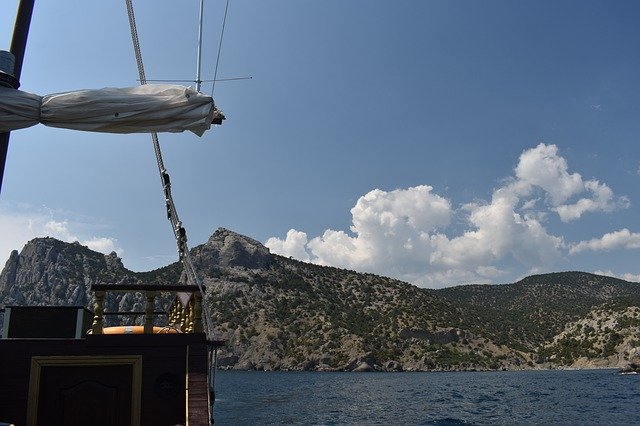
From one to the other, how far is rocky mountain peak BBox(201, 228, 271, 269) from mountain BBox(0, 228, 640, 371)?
5.31 meters

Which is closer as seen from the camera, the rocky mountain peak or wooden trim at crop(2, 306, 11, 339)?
wooden trim at crop(2, 306, 11, 339)

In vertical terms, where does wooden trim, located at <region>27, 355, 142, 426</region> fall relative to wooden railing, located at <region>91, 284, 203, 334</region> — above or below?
below

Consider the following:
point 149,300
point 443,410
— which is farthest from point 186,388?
point 443,410

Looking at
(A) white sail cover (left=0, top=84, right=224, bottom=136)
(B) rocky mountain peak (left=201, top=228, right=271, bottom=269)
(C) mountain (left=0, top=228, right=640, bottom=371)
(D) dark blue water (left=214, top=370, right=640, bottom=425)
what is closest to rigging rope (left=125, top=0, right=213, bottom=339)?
(A) white sail cover (left=0, top=84, right=224, bottom=136)

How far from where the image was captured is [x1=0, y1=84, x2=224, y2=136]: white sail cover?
654cm

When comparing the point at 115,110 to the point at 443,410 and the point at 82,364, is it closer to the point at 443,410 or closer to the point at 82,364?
the point at 82,364

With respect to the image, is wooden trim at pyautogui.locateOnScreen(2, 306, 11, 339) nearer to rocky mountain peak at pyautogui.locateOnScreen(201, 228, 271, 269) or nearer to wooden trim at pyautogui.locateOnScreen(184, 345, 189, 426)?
wooden trim at pyautogui.locateOnScreen(184, 345, 189, 426)

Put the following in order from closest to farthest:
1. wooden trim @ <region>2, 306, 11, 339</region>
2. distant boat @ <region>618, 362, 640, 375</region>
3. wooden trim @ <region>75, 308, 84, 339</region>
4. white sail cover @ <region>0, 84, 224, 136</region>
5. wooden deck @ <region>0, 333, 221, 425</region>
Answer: white sail cover @ <region>0, 84, 224, 136</region>, wooden deck @ <region>0, 333, 221, 425</region>, wooden trim @ <region>2, 306, 11, 339</region>, wooden trim @ <region>75, 308, 84, 339</region>, distant boat @ <region>618, 362, 640, 375</region>

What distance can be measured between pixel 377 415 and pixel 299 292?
416 ft

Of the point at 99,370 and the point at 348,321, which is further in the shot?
the point at 348,321

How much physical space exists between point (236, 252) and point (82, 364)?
175727 millimetres

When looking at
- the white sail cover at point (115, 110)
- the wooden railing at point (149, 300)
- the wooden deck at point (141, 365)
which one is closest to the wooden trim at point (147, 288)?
the wooden railing at point (149, 300)

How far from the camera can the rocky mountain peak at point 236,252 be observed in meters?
183

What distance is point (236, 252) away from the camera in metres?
183
